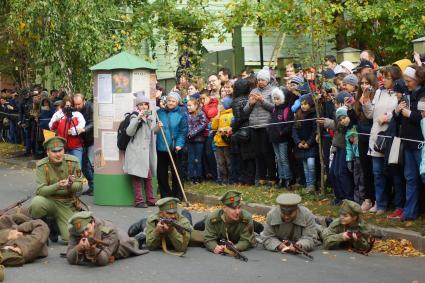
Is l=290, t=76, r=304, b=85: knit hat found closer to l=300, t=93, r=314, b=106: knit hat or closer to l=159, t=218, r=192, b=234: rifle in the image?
l=300, t=93, r=314, b=106: knit hat

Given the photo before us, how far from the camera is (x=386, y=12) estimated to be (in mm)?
22828

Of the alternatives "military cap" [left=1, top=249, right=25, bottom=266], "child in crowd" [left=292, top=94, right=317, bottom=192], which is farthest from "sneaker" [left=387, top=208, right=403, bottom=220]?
"military cap" [left=1, top=249, right=25, bottom=266]

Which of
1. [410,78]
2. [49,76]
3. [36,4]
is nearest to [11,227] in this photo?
[410,78]

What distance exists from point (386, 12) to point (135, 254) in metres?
12.9

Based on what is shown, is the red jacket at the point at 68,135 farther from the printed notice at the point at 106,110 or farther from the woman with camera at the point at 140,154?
the woman with camera at the point at 140,154

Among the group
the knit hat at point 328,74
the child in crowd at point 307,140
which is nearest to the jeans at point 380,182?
the child in crowd at point 307,140

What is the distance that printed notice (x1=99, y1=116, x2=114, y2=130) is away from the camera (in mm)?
16953

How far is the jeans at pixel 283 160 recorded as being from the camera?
54.5 ft

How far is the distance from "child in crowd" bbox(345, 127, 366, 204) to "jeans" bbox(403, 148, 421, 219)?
4.29ft

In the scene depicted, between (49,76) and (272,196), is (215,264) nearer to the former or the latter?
(272,196)

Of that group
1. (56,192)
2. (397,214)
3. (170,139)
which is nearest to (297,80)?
(170,139)

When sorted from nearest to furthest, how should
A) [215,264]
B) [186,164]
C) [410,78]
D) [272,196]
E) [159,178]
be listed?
[215,264]
[410,78]
[272,196]
[159,178]
[186,164]

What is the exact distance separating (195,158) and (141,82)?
231 centimetres

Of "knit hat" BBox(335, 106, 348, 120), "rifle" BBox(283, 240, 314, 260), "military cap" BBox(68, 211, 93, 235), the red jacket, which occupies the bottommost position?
"rifle" BBox(283, 240, 314, 260)
